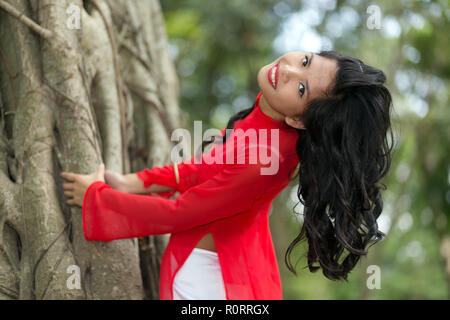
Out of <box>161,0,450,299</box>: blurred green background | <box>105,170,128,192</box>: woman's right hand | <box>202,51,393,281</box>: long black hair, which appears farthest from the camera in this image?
<box>161,0,450,299</box>: blurred green background

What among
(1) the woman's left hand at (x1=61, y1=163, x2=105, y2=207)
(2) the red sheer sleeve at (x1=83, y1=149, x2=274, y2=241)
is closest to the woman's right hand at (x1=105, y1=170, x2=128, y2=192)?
(1) the woman's left hand at (x1=61, y1=163, x2=105, y2=207)

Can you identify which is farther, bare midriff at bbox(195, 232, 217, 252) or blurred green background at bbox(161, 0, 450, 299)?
blurred green background at bbox(161, 0, 450, 299)

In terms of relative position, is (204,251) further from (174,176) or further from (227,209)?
(174,176)

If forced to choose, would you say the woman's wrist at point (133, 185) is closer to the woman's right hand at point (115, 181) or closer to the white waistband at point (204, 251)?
the woman's right hand at point (115, 181)

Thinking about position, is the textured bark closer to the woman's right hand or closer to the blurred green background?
the woman's right hand

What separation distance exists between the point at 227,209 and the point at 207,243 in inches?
7.4

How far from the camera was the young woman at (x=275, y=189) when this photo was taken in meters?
1.59

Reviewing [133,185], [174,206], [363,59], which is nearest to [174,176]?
[133,185]

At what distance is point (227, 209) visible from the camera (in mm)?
1616

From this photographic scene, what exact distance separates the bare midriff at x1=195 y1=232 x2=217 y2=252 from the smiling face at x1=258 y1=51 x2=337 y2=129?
487mm

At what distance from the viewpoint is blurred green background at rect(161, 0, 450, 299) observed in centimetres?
539

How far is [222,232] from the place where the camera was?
5.67 ft

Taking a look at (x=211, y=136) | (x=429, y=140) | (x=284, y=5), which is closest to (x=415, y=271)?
(x=429, y=140)

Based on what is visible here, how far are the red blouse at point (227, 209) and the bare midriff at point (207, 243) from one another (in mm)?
15
